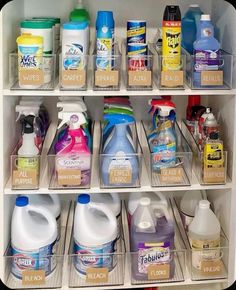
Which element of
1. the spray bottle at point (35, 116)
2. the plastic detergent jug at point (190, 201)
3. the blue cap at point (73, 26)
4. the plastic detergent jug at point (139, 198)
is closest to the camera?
the blue cap at point (73, 26)

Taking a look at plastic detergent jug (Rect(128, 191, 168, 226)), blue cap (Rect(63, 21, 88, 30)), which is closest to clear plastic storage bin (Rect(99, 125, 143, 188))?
plastic detergent jug (Rect(128, 191, 168, 226))

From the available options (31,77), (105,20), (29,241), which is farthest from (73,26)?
(29,241)

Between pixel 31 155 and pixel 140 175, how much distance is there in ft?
1.36

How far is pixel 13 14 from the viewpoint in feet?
6.63

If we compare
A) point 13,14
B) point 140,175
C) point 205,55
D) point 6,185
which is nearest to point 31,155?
point 6,185

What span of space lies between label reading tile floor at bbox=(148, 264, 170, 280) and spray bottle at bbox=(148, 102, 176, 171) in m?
0.37

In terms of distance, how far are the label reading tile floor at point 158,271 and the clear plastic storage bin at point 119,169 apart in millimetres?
322

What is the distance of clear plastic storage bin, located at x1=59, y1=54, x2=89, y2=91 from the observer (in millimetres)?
1862

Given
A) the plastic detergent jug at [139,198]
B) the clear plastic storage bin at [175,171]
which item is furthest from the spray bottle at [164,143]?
the plastic detergent jug at [139,198]

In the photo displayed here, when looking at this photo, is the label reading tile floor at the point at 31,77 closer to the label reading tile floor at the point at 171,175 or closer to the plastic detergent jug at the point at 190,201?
the label reading tile floor at the point at 171,175

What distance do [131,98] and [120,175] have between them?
52cm

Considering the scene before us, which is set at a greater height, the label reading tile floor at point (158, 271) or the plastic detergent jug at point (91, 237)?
the plastic detergent jug at point (91, 237)

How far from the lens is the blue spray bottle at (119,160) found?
1950 mm

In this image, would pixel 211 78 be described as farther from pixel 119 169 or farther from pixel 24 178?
pixel 24 178
